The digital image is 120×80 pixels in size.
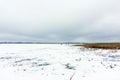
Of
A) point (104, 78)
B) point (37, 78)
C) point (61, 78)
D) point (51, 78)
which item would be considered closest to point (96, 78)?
point (104, 78)

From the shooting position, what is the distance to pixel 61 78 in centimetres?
971

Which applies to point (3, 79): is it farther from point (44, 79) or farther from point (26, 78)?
point (44, 79)

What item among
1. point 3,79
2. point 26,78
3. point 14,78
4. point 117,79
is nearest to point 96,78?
point 117,79

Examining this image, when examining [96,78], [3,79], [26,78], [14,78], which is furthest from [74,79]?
[3,79]

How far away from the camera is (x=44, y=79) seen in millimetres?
9539

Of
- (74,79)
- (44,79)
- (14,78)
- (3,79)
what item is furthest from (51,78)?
(3,79)

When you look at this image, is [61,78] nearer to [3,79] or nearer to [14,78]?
[14,78]

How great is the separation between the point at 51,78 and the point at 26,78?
164 centimetres

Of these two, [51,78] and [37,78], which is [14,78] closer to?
[37,78]

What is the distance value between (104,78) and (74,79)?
206 centimetres

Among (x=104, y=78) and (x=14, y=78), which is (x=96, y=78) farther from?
(x=14, y=78)

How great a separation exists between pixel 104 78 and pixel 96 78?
21.8 inches

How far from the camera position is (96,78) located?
9688 millimetres

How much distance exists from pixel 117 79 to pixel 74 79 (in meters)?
2.81
